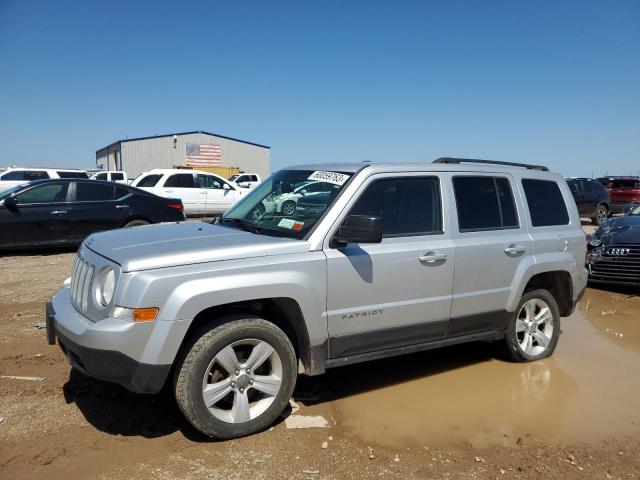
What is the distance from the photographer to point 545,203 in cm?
506

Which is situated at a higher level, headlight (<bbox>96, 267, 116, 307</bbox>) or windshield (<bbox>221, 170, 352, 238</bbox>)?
windshield (<bbox>221, 170, 352, 238</bbox>)

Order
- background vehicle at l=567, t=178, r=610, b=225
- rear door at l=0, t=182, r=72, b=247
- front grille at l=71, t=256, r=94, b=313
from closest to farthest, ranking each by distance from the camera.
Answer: front grille at l=71, t=256, r=94, b=313 < rear door at l=0, t=182, r=72, b=247 < background vehicle at l=567, t=178, r=610, b=225

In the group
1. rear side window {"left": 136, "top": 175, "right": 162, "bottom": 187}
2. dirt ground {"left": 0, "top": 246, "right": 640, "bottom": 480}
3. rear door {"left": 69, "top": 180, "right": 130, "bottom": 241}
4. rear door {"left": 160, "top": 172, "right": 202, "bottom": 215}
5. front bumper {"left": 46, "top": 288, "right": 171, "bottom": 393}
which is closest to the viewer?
front bumper {"left": 46, "top": 288, "right": 171, "bottom": 393}

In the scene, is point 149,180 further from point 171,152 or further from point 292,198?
point 171,152

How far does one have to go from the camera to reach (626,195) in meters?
21.5

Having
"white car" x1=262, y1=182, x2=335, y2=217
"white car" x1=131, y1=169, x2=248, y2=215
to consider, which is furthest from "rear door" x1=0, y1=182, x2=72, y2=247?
"white car" x1=262, y1=182, x2=335, y2=217

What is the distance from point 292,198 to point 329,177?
371 mm

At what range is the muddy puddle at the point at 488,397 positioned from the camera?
369 cm

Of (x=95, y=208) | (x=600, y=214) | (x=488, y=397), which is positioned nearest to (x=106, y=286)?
(x=488, y=397)

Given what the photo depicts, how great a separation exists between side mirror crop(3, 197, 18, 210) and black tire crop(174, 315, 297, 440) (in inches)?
306

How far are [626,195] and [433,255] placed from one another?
21106mm

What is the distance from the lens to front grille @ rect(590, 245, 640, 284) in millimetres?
7730

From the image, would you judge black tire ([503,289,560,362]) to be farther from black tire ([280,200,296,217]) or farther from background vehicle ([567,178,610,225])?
background vehicle ([567,178,610,225])

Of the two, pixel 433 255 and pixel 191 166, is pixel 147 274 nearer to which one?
pixel 433 255
